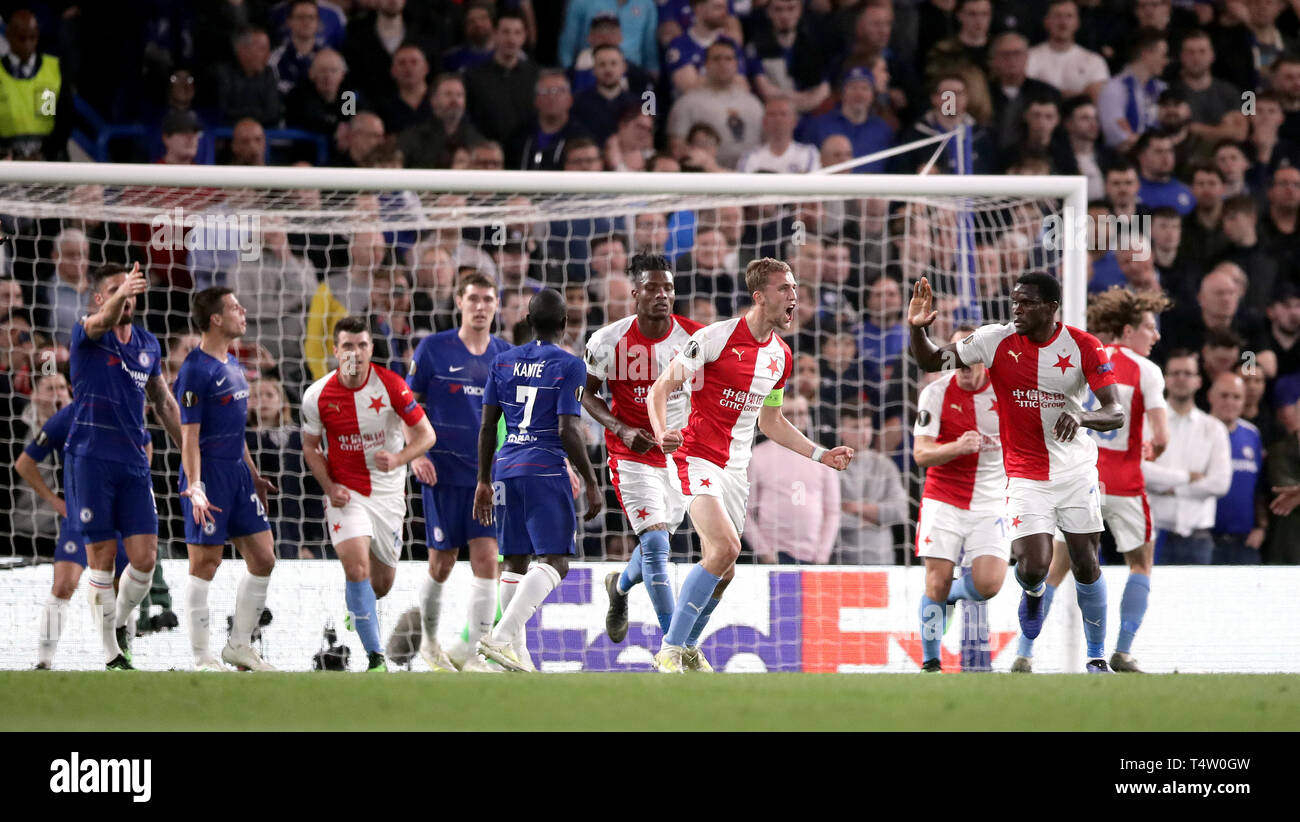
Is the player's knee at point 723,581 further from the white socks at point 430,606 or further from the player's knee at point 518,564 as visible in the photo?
the white socks at point 430,606

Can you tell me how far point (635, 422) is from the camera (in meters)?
7.79

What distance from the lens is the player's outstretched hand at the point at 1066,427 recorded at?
6984mm

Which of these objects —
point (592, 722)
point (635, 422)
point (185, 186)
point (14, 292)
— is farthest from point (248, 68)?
point (592, 722)

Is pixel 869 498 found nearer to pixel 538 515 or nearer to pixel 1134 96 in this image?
pixel 538 515

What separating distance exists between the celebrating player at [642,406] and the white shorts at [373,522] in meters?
1.38

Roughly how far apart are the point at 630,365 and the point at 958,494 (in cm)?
203

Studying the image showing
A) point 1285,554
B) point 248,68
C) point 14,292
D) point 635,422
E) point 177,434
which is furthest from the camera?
Result: point 248,68

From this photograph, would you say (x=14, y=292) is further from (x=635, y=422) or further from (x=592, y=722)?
(x=592, y=722)

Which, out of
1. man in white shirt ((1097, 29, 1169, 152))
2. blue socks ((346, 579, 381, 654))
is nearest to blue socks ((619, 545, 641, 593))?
blue socks ((346, 579, 381, 654))

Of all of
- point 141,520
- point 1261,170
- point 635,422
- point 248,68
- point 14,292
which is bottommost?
point 141,520

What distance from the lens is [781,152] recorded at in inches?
455

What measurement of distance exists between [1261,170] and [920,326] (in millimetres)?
6091

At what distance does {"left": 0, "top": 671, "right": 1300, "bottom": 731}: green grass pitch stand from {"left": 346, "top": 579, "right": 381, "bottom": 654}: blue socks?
44.3 inches

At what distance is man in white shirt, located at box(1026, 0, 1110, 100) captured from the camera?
12336mm
